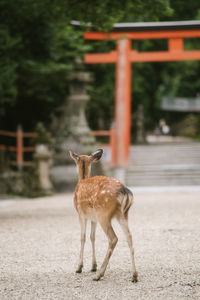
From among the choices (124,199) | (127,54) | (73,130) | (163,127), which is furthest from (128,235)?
(163,127)

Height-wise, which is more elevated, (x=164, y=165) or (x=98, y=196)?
(x=98, y=196)

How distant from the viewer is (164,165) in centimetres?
1647

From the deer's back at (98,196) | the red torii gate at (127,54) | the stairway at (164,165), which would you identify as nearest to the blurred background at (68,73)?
the stairway at (164,165)

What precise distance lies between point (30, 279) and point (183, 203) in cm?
637

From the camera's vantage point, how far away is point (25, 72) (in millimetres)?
14898

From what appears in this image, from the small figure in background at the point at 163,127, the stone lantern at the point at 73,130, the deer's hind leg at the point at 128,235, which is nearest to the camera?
the deer's hind leg at the point at 128,235

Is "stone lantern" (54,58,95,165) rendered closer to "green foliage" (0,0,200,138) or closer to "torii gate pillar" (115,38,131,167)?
"green foliage" (0,0,200,138)

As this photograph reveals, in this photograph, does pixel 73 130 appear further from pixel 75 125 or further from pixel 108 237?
pixel 108 237

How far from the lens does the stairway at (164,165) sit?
1492cm

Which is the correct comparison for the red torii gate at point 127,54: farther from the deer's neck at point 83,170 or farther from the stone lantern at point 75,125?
the deer's neck at point 83,170

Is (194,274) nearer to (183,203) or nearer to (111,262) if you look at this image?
(111,262)

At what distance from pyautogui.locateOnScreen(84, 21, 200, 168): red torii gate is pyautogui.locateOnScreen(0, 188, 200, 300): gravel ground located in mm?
6372

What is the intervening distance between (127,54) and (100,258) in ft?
36.9

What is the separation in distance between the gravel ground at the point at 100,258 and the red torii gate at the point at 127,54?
637cm
